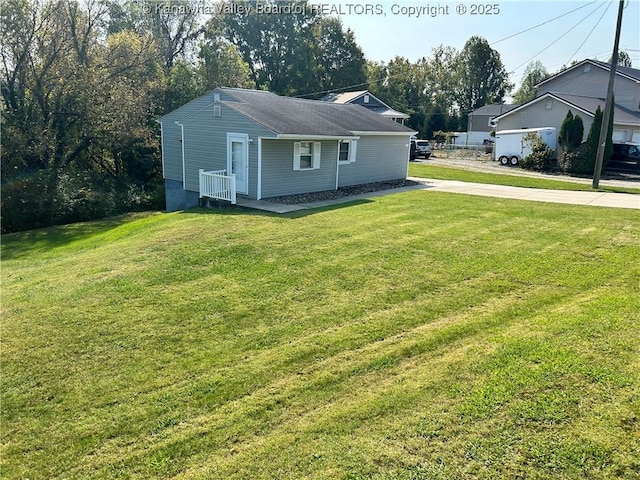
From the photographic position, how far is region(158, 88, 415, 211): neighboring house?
51.2 feet

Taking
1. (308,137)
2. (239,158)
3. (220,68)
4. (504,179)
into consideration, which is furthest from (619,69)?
(239,158)

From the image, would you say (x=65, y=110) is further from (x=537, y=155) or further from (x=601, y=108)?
(x=601, y=108)

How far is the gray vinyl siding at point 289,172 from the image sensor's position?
15.6 m

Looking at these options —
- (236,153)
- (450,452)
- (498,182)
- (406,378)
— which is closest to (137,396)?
(406,378)

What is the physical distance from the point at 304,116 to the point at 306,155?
2644 mm

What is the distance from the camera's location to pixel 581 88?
37031 mm

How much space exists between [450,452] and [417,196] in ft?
45.2

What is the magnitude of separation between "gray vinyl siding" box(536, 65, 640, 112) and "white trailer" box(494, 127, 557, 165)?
20.5 ft

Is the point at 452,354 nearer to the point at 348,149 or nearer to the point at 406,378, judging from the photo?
the point at 406,378

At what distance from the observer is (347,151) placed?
62.9 feet

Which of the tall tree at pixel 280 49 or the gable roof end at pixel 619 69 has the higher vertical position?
the tall tree at pixel 280 49

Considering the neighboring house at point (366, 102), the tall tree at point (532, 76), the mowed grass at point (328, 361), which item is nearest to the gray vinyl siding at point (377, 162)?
the mowed grass at point (328, 361)

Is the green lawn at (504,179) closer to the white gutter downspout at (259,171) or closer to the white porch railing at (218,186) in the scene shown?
the white gutter downspout at (259,171)

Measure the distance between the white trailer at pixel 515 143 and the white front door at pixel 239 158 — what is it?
74.3ft
